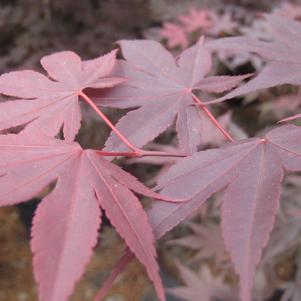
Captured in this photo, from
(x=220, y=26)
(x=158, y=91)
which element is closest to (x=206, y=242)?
(x=220, y=26)

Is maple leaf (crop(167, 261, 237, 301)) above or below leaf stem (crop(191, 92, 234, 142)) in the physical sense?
below

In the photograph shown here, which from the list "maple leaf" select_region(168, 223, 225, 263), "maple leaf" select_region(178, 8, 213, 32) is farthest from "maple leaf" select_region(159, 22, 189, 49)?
"maple leaf" select_region(168, 223, 225, 263)

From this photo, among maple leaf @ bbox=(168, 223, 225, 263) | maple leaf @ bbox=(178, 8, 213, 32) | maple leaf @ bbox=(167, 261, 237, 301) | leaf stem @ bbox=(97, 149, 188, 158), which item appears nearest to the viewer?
leaf stem @ bbox=(97, 149, 188, 158)

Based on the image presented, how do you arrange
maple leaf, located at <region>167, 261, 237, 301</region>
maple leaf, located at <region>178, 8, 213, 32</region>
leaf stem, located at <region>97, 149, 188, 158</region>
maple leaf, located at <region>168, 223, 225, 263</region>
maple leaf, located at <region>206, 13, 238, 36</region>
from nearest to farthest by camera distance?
leaf stem, located at <region>97, 149, 188, 158</region> → maple leaf, located at <region>167, 261, 237, 301</region> → maple leaf, located at <region>168, 223, 225, 263</region> → maple leaf, located at <region>206, 13, 238, 36</region> → maple leaf, located at <region>178, 8, 213, 32</region>

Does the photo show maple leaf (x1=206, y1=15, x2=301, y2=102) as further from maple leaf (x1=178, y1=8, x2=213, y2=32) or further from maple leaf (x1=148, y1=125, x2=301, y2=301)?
maple leaf (x1=178, y1=8, x2=213, y2=32)

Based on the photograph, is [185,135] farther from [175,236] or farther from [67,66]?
[175,236]

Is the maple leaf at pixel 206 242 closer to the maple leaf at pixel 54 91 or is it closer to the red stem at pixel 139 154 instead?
the maple leaf at pixel 54 91
